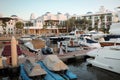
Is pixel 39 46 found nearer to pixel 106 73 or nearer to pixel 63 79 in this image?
pixel 106 73

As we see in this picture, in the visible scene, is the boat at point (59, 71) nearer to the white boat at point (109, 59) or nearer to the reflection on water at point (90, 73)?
the reflection on water at point (90, 73)

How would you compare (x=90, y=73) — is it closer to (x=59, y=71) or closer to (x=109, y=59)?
(x=109, y=59)

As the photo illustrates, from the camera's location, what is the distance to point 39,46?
2709cm

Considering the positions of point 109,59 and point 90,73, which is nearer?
point 109,59

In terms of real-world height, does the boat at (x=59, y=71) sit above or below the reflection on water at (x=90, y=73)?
above

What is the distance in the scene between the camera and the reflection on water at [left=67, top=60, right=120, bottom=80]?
16188 millimetres

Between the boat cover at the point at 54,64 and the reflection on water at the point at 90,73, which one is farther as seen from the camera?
the reflection on water at the point at 90,73

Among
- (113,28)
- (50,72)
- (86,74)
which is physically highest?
(113,28)

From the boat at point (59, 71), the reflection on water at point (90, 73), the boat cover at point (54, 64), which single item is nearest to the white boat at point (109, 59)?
the reflection on water at point (90, 73)

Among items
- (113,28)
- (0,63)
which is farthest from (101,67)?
(0,63)

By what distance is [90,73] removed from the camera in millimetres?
17672

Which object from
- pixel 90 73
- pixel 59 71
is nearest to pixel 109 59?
pixel 90 73

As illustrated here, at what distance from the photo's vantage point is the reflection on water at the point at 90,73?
16.2 m

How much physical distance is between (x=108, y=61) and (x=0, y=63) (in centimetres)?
951
